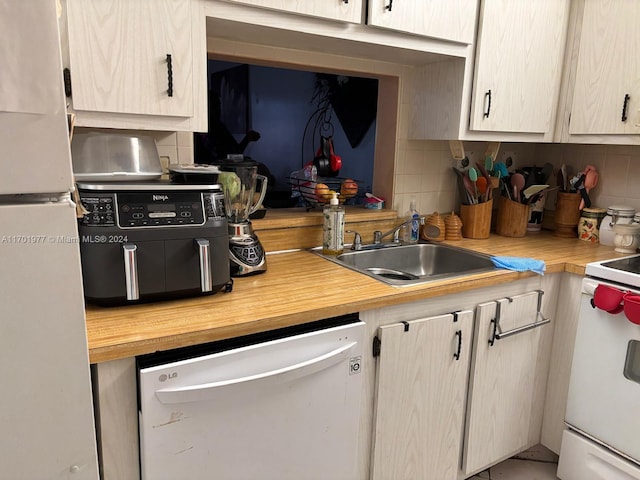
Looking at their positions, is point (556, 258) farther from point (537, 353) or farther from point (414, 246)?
point (414, 246)

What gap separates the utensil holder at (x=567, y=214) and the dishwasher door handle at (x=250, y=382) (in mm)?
1549

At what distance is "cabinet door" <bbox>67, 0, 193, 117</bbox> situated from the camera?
1215 millimetres

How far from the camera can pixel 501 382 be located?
71.4 inches

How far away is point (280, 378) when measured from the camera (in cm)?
121

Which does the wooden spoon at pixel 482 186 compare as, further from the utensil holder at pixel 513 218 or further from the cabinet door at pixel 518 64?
the cabinet door at pixel 518 64

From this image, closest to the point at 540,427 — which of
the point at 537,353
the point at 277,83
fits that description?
the point at 537,353

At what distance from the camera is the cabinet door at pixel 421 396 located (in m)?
1.50

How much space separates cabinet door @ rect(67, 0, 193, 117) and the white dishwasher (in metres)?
0.68

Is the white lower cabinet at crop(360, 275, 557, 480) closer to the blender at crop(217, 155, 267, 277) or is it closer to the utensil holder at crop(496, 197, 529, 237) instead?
the blender at crop(217, 155, 267, 277)

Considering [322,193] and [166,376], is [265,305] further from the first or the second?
[322,193]

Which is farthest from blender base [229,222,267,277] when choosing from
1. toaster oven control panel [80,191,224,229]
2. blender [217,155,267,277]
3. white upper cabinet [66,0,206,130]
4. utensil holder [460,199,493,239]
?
utensil holder [460,199,493,239]

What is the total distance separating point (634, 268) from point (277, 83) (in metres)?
2.28

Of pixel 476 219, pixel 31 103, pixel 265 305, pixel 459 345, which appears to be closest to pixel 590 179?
pixel 476 219

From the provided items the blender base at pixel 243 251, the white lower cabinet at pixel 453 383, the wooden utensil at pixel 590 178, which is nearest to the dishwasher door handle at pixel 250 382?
the white lower cabinet at pixel 453 383
